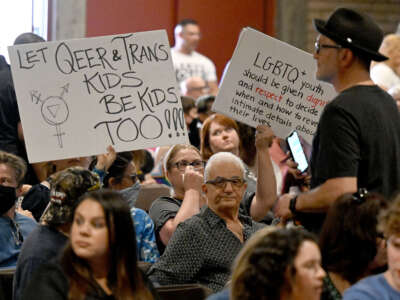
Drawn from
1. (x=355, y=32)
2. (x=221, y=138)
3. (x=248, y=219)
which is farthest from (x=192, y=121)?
(x=355, y=32)

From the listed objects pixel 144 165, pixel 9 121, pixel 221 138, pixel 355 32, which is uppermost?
pixel 355 32

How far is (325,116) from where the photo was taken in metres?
3.48

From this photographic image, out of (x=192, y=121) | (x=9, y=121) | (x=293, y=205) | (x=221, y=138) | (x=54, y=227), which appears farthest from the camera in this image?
(x=192, y=121)

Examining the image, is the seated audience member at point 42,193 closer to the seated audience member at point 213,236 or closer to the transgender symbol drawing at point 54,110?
the transgender symbol drawing at point 54,110

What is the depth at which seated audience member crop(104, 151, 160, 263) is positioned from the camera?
4754mm

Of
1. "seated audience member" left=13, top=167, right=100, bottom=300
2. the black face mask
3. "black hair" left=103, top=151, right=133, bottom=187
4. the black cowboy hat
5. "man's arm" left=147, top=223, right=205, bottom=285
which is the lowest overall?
"man's arm" left=147, top=223, right=205, bottom=285

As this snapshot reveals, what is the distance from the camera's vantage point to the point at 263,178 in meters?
4.85

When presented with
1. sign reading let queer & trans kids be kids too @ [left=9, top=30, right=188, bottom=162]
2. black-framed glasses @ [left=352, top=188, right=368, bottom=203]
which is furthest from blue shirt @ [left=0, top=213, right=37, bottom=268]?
black-framed glasses @ [left=352, top=188, right=368, bottom=203]

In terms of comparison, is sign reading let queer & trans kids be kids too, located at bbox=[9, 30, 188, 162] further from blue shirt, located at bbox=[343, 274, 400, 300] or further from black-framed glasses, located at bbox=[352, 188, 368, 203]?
blue shirt, located at bbox=[343, 274, 400, 300]

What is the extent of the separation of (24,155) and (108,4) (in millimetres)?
4577

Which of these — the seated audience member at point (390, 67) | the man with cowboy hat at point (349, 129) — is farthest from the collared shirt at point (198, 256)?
the seated audience member at point (390, 67)

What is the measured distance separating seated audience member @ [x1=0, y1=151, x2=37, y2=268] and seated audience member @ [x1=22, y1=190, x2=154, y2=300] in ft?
4.31

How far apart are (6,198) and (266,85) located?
1.54 meters

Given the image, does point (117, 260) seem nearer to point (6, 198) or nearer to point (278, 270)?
point (278, 270)
